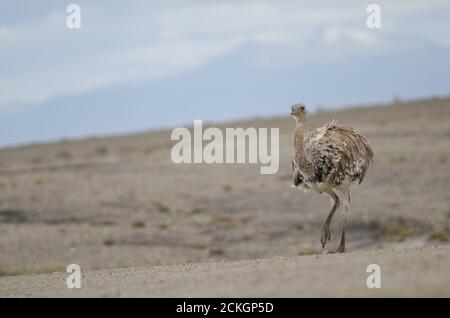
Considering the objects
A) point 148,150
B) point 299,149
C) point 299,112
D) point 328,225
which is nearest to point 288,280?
point 328,225

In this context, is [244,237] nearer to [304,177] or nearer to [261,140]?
[304,177]

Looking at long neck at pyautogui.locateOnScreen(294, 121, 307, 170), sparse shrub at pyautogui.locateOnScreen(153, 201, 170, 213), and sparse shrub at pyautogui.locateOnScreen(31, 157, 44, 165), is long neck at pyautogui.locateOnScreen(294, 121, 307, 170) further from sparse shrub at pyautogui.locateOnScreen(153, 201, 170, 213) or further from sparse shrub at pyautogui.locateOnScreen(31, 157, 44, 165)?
sparse shrub at pyautogui.locateOnScreen(31, 157, 44, 165)

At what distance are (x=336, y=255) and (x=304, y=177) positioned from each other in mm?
1893

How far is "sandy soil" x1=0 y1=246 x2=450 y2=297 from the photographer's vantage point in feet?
33.1

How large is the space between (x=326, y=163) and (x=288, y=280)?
4.12m

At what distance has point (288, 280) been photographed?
1072 centimetres

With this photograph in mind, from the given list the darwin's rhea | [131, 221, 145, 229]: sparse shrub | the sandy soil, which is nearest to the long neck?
the darwin's rhea

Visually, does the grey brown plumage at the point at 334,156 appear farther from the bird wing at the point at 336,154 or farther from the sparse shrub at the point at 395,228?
the sparse shrub at the point at 395,228

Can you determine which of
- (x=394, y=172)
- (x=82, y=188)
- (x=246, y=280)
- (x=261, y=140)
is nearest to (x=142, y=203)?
(x=82, y=188)

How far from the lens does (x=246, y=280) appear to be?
35.9 ft

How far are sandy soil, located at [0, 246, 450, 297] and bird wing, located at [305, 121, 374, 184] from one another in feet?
6.20

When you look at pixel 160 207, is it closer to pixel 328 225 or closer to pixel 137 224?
pixel 137 224

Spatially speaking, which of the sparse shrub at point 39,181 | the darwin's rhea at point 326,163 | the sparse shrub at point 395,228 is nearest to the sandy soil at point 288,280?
the darwin's rhea at point 326,163

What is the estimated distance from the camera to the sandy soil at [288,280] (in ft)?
33.1
